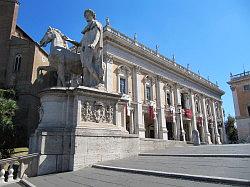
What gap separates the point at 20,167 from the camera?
7461 millimetres

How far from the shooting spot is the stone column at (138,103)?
98.8 feet

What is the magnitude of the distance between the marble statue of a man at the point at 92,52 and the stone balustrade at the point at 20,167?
3626mm

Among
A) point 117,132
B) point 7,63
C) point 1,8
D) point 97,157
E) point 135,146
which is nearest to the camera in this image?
point 97,157

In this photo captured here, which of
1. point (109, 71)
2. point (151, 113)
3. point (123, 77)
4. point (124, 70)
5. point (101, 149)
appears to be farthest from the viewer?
point (151, 113)

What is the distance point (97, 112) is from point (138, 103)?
22.4 meters

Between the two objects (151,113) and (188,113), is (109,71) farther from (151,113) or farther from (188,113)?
(188,113)

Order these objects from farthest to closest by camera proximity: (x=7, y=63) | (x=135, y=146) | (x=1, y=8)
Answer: (x=1, y=8)
(x=7, y=63)
(x=135, y=146)

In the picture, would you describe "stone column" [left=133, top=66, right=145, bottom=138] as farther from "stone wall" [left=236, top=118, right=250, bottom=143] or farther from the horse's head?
"stone wall" [left=236, top=118, right=250, bottom=143]

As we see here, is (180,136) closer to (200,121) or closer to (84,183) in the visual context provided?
(200,121)

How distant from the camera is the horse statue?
9.62m

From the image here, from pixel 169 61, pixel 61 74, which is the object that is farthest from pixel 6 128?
pixel 169 61

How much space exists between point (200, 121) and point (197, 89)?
248 inches

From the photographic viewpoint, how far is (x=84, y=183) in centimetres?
555

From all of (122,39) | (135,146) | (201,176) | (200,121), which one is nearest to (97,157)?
(135,146)
